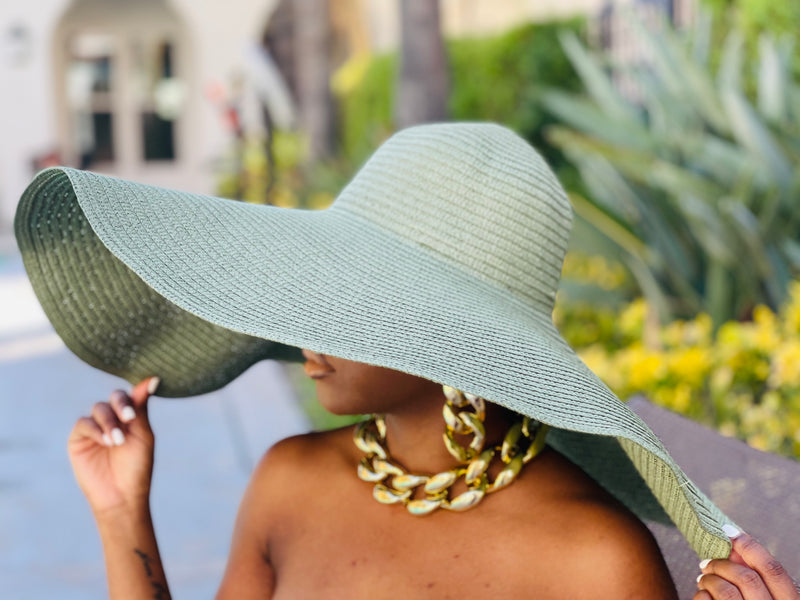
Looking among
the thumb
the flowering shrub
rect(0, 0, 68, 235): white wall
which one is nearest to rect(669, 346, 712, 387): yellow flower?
the flowering shrub

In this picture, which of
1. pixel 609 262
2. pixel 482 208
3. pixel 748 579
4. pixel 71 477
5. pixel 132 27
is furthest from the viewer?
pixel 132 27

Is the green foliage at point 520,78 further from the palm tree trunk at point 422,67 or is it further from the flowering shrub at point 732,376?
the flowering shrub at point 732,376

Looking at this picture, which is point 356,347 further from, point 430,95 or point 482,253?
point 430,95

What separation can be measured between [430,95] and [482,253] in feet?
18.4

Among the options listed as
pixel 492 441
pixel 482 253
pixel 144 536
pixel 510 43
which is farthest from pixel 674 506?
pixel 510 43

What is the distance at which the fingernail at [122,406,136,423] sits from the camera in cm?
172

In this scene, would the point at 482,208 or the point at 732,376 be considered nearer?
the point at 482,208

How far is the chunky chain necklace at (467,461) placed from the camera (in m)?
1.47

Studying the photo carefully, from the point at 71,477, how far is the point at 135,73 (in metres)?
14.2

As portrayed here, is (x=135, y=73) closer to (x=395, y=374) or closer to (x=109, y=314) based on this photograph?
(x=109, y=314)

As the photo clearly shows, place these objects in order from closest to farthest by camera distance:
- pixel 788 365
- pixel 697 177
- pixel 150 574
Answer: pixel 150 574
pixel 788 365
pixel 697 177

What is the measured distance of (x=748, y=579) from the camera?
1.21 metres

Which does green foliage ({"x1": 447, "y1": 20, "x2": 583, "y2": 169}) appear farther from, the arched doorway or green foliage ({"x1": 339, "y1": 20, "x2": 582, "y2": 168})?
the arched doorway

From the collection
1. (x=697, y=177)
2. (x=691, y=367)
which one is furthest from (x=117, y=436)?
(x=697, y=177)
